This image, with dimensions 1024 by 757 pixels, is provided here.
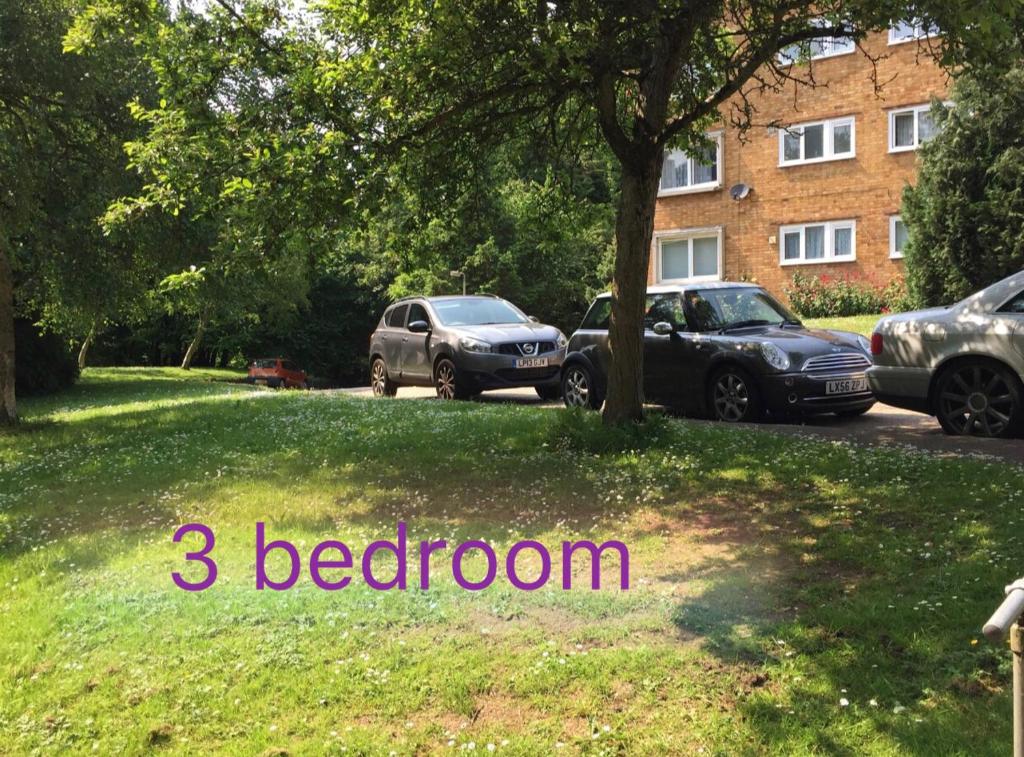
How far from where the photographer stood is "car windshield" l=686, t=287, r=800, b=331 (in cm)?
1102

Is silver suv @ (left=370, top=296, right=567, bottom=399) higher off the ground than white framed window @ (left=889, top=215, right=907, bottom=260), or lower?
lower

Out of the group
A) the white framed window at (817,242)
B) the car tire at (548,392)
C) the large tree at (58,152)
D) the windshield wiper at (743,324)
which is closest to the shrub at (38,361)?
the large tree at (58,152)

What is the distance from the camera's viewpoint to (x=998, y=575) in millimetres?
4410

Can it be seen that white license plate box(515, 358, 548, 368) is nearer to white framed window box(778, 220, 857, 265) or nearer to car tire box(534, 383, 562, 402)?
car tire box(534, 383, 562, 402)

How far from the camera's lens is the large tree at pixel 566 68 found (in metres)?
7.58

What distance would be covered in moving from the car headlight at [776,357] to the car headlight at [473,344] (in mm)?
4842

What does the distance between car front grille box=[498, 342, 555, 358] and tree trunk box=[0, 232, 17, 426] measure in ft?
22.2

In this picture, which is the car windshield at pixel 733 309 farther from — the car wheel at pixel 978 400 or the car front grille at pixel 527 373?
the car front grille at pixel 527 373

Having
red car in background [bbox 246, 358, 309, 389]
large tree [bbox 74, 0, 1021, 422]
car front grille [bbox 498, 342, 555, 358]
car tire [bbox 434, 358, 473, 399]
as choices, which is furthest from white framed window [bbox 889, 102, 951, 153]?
red car in background [bbox 246, 358, 309, 389]

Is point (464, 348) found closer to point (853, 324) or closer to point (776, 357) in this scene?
point (776, 357)

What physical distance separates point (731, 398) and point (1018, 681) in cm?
851

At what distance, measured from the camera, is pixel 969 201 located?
19047 millimetres

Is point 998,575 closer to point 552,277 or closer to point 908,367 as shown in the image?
point 908,367

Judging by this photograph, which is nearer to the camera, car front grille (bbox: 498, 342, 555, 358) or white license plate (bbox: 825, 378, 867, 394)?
white license plate (bbox: 825, 378, 867, 394)
